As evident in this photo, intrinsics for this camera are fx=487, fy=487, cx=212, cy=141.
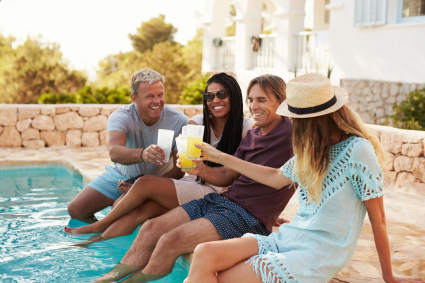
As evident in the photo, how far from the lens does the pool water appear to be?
345cm

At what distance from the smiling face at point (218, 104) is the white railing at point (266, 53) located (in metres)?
9.40

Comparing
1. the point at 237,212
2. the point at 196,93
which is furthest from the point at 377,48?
the point at 237,212

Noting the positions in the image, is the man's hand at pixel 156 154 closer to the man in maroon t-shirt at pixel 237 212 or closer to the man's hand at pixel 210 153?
the man in maroon t-shirt at pixel 237 212

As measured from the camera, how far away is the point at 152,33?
159ft

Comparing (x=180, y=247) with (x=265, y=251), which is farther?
(x=180, y=247)

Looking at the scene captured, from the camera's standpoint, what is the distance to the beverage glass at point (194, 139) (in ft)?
9.84

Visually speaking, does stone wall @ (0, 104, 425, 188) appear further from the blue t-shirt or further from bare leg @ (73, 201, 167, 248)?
bare leg @ (73, 201, 167, 248)

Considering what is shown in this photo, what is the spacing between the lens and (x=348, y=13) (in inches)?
394

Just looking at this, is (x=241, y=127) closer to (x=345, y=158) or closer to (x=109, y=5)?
(x=345, y=158)

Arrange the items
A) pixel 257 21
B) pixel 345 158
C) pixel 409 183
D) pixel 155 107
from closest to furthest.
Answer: pixel 345 158 < pixel 155 107 < pixel 409 183 < pixel 257 21

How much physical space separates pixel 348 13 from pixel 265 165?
26.0ft


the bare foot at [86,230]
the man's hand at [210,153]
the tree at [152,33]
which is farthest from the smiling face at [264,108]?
the tree at [152,33]

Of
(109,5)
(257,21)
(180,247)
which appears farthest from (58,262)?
(109,5)

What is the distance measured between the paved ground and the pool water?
82 cm
